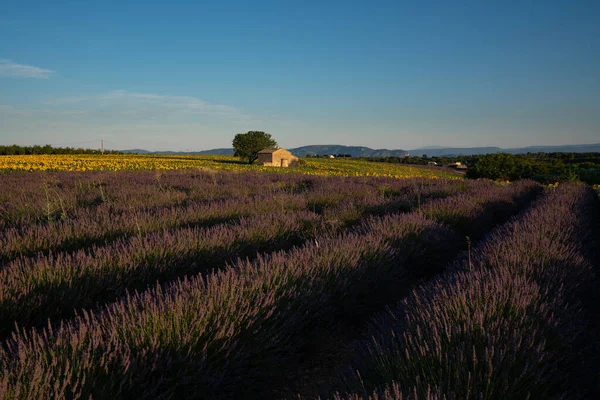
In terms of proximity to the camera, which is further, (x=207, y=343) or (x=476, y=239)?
(x=476, y=239)

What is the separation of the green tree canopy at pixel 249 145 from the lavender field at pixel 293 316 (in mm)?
41900

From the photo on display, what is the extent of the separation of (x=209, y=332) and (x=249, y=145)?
45.4 meters

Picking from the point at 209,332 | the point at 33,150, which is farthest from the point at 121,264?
the point at 33,150

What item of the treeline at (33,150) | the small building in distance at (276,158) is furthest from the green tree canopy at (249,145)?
the treeline at (33,150)

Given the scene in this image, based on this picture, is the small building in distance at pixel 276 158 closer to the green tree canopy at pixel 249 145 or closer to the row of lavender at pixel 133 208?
the green tree canopy at pixel 249 145

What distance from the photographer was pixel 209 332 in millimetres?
2105

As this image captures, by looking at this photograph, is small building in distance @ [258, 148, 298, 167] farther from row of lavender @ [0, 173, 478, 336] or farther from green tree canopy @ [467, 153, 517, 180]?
row of lavender @ [0, 173, 478, 336]

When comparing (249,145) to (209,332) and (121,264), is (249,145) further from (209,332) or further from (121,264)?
(209,332)

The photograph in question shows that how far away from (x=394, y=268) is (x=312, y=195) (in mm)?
4679

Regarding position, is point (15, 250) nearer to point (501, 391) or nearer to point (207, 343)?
point (207, 343)

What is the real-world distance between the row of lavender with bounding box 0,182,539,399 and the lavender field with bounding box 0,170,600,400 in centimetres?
1

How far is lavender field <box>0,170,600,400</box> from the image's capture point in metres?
1.69

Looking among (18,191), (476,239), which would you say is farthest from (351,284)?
(18,191)

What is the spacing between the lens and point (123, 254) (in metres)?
3.32
